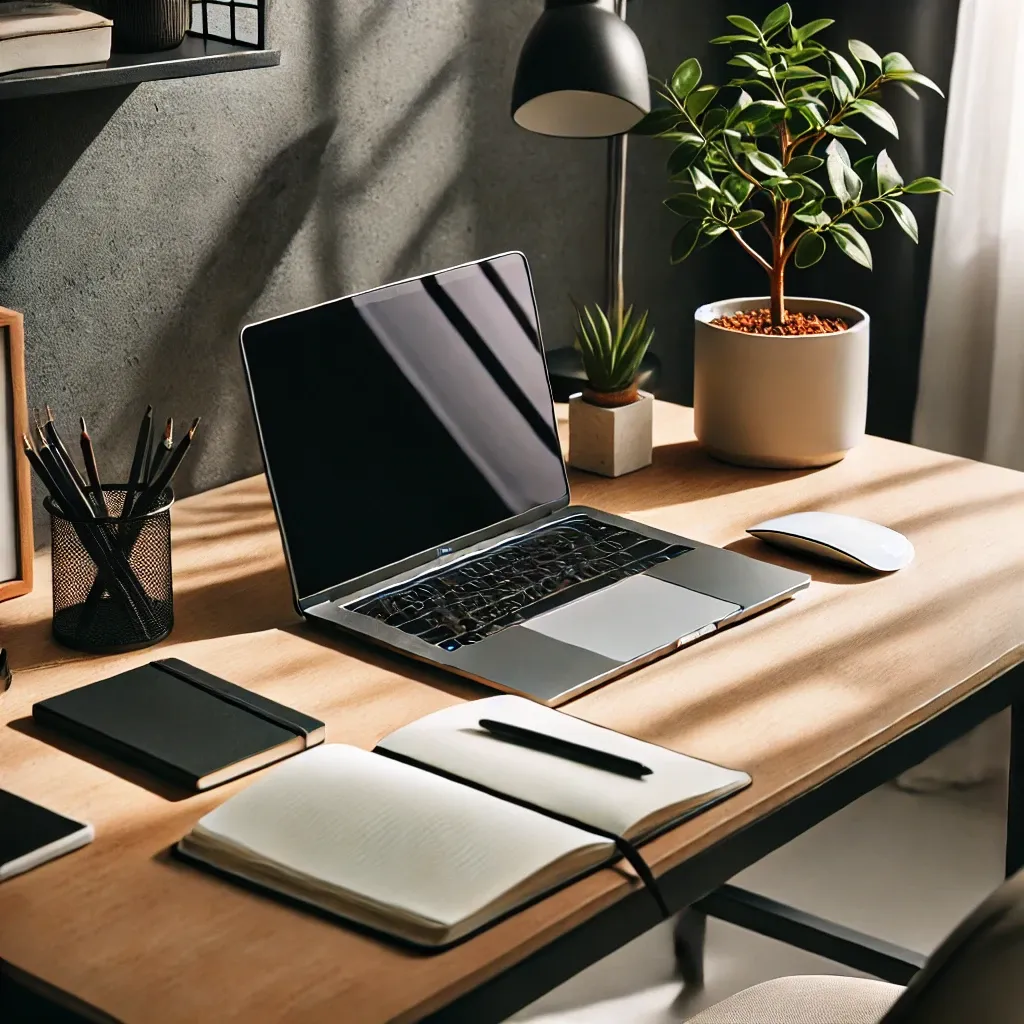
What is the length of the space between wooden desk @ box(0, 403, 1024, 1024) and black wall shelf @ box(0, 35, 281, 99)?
0.46m

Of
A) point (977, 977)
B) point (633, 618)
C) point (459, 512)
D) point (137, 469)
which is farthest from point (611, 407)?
point (977, 977)

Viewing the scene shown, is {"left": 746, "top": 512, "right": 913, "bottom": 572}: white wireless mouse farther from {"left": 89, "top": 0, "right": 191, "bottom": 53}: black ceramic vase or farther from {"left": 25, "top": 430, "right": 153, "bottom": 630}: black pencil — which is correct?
{"left": 89, "top": 0, "right": 191, "bottom": 53}: black ceramic vase

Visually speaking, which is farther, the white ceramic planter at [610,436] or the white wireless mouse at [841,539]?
the white ceramic planter at [610,436]

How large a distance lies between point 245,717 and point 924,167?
1.48 meters

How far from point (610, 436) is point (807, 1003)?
666 millimetres

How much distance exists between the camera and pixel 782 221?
5.74 ft

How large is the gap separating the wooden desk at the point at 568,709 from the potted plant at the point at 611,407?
1.2 inches

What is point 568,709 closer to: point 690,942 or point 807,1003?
point 807,1003

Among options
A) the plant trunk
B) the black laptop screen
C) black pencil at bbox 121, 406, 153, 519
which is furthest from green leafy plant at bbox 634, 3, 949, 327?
black pencil at bbox 121, 406, 153, 519

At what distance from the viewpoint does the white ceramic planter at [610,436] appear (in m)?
1.72

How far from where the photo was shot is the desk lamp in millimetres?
1553

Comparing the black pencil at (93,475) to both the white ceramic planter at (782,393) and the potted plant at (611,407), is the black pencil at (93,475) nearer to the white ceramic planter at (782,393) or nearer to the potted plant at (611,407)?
the potted plant at (611,407)

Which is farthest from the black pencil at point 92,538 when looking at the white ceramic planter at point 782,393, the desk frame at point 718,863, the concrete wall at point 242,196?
the white ceramic planter at point 782,393

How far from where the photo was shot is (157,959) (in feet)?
2.94
